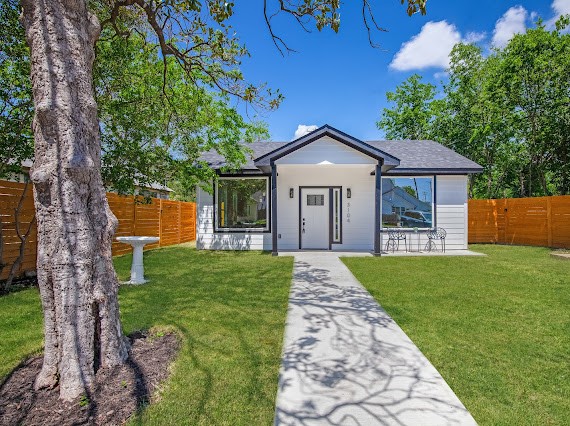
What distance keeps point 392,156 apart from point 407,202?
8.59 feet

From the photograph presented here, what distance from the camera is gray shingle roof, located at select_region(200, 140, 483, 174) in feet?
38.5

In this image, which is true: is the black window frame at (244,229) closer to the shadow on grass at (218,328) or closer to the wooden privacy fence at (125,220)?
the wooden privacy fence at (125,220)

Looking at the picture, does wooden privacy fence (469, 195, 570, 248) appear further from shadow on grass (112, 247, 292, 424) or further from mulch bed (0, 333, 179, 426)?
mulch bed (0, 333, 179, 426)

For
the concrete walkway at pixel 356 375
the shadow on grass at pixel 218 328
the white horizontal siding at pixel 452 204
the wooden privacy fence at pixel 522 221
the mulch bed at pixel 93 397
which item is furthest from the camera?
the wooden privacy fence at pixel 522 221

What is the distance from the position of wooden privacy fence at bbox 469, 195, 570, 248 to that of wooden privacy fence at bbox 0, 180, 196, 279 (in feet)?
45.8

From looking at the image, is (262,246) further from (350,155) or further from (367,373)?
(367,373)

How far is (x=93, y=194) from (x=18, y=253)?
18.0 feet

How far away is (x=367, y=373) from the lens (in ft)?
9.83

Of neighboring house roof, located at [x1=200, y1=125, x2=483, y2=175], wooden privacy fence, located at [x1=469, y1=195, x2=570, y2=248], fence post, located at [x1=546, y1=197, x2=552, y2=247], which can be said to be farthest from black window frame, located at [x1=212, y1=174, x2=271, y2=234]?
fence post, located at [x1=546, y1=197, x2=552, y2=247]

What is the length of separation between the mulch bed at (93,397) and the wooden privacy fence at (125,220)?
4.65 meters

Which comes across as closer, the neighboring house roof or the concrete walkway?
the concrete walkway

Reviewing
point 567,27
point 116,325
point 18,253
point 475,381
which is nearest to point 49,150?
point 116,325

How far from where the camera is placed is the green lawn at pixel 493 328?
2568 mm

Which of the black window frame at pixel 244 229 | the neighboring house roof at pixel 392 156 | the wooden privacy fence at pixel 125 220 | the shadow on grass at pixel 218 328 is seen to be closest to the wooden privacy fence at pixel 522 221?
the neighboring house roof at pixel 392 156
